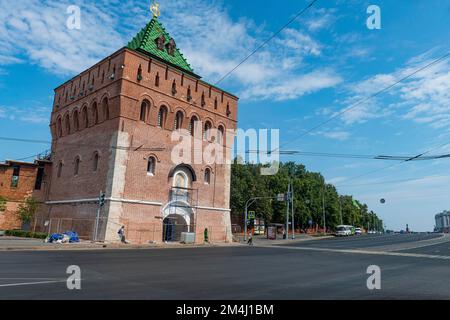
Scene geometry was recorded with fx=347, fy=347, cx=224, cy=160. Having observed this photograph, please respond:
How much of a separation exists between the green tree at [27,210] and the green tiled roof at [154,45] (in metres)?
19.2

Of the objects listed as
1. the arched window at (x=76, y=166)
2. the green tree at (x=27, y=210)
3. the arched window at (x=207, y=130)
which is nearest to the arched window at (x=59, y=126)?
the arched window at (x=76, y=166)

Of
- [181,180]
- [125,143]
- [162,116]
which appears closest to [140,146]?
[125,143]

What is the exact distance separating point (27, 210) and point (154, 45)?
70.4 feet

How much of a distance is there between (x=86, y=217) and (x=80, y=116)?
36.2ft

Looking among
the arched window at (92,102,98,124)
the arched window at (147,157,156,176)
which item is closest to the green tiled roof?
the arched window at (92,102,98,124)

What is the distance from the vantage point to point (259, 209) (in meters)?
58.1

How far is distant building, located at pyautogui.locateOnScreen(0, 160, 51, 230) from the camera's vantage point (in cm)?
3562

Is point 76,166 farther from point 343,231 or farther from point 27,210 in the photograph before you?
point 343,231

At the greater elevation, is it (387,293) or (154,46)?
(154,46)

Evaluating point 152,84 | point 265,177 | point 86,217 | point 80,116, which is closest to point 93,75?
point 80,116

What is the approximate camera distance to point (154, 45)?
1446 inches

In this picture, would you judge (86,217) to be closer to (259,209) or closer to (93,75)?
(93,75)

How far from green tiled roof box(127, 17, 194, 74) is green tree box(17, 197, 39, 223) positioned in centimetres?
1915
